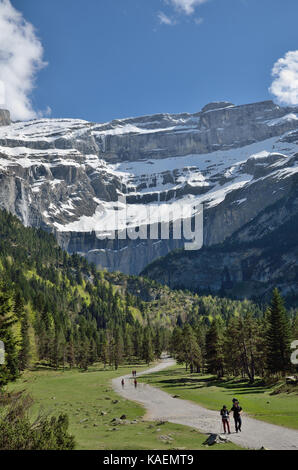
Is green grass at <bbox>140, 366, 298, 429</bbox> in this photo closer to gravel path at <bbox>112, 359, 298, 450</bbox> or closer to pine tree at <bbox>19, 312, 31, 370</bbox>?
gravel path at <bbox>112, 359, 298, 450</bbox>

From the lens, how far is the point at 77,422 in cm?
3959

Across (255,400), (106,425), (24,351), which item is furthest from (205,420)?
(24,351)

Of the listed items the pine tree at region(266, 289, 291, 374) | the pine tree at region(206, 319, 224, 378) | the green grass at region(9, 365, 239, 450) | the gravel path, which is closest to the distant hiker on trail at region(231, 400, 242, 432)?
the gravel path

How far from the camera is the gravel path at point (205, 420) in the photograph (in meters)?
25.2

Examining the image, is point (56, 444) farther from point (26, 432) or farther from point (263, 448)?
point (263, 448)

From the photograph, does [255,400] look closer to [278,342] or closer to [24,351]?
[278,342]

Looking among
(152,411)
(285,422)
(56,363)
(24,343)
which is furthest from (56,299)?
(285,422)

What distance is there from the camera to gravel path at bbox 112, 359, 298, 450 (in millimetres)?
25203

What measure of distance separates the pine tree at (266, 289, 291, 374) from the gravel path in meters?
19.3

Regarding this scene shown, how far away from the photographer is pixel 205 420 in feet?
120

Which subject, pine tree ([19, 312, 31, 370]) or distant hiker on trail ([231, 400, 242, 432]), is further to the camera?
pine tree ([19, 312, 31, 370])

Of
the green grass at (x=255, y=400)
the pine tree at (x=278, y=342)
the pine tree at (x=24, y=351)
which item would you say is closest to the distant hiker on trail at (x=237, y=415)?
the green grass at (x=255, y=400)

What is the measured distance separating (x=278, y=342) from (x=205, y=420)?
120 feet
